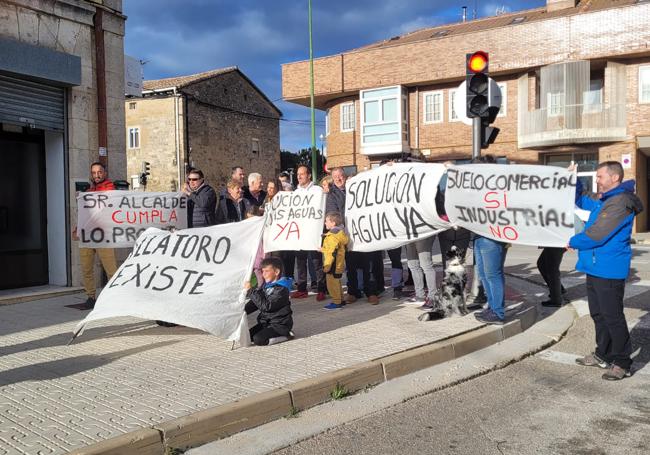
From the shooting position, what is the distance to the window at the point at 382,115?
97.0 feet

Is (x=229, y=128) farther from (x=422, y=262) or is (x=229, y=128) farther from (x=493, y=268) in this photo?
(x=493, y=268)

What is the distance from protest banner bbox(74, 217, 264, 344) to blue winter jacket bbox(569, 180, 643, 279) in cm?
325

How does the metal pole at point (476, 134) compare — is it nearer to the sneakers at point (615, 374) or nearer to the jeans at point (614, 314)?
the jeans at point (614, 314)

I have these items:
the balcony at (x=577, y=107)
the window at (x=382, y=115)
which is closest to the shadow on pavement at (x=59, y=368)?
the balcony at (x=577, y=107)

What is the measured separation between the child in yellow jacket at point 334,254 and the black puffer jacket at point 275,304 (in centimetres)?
169

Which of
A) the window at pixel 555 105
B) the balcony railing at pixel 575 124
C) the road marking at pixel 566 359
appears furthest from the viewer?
the window at pixel 555 105

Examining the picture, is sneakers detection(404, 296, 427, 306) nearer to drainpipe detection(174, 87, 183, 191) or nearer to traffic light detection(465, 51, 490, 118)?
traffic light detection(465, 51, 490, 118)

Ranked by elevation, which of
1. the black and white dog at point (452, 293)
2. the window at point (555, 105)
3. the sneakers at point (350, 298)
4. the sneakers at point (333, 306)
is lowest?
the sneakers at point (333, 306)

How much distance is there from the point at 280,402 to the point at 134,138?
1560 inches

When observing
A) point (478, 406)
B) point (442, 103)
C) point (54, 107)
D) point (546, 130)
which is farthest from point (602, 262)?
point (442, 103)

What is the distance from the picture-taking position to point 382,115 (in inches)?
1182

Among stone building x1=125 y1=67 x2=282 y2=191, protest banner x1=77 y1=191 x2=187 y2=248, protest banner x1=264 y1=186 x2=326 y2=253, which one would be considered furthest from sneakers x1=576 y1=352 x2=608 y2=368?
stone building x1=125 y1=67 x2=282 y2=191

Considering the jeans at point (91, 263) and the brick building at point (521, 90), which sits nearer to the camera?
the jeans at point (91, 263)

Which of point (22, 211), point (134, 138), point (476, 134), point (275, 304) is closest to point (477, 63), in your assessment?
point (476, 134)
